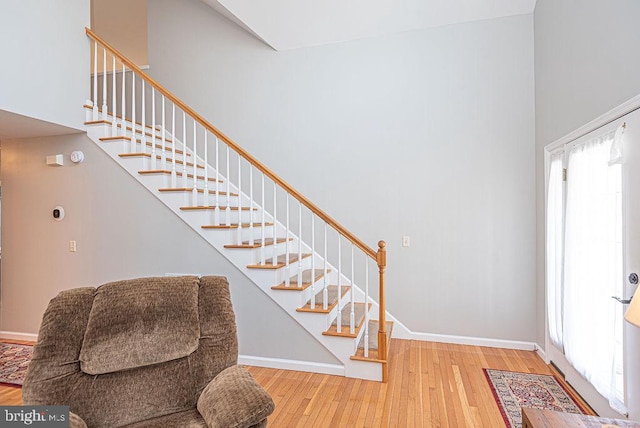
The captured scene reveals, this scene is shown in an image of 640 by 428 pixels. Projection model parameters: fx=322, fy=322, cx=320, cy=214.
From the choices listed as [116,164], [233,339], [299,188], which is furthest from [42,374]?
[299,188]

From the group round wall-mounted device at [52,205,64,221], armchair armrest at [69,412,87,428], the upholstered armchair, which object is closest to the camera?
armchair armrest at [69,412,87,428]

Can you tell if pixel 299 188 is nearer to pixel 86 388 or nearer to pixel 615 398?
pixel 86 388

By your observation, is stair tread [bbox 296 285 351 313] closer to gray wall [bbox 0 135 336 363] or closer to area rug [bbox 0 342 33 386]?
gray wall [bbox 0 135 336 363]

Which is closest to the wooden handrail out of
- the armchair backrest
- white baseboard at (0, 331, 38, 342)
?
the armchair backrest

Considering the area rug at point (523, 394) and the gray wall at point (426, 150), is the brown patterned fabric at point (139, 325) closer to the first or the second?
the area rug at point (523, 394)

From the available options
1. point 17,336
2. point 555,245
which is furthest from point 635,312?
point 17,336

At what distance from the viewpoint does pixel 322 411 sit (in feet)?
7.25

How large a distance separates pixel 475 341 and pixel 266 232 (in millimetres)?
2517

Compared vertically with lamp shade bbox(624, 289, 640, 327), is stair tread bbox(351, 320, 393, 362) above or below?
below

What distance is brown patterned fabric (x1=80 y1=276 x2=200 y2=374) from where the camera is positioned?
1.50 meters

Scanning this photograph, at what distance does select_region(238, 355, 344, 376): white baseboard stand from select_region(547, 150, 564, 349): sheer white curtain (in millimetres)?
1838

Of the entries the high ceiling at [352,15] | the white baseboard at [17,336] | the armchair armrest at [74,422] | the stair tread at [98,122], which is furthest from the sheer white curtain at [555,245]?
the white baseboard at [17,336]

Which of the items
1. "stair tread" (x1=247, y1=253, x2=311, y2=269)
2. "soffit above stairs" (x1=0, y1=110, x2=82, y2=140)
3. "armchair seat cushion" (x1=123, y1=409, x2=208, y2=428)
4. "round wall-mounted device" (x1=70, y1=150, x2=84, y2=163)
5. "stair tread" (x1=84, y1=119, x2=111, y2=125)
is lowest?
"armchair seat cushion" (x1=123, y1=409, x2=208, y2=428)

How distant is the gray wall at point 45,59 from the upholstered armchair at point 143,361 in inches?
89.2
